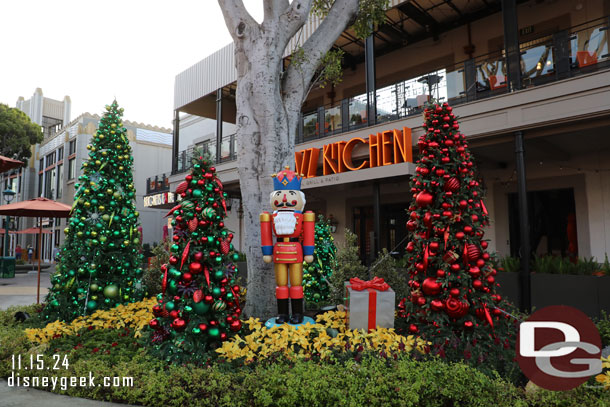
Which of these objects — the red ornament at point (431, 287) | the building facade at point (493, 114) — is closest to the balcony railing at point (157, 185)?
the building facade at point (493, 114)

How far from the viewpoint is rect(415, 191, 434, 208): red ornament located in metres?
4.81

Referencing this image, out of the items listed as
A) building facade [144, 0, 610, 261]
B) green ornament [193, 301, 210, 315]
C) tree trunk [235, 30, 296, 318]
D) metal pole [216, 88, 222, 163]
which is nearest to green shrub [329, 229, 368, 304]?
tree trunk [235, 30, 296, 318]

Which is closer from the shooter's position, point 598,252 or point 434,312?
point 434,312

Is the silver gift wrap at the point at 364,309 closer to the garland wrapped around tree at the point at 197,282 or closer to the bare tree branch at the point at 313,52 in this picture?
the garland wrapped around tree at the point at 197,282

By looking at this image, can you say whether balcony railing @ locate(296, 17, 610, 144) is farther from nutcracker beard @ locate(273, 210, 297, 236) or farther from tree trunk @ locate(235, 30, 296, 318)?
nutcracker beard @ locate(273, 210, 297, 236)

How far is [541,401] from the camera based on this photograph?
3170mm

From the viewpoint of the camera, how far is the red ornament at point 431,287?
181 inches

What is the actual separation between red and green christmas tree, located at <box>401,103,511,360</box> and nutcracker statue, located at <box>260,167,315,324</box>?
1.41 metres

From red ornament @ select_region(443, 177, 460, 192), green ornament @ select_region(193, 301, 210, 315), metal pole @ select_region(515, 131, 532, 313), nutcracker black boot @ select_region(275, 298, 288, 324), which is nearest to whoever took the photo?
green ornament @ select_region(193, 301, 210, 315)

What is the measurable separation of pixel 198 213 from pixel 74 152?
93.0 ft

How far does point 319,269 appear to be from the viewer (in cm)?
789

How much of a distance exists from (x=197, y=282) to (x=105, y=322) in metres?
2.41

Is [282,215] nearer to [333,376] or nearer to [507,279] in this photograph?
[333,376]

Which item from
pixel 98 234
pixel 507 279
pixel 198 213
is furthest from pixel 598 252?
pixel 98 234
